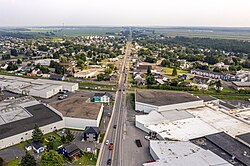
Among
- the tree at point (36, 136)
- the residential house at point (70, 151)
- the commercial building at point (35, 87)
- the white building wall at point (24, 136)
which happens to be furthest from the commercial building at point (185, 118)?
the commercial building at point (35, 87)

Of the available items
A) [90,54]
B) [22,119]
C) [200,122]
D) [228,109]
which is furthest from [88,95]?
[90,54]

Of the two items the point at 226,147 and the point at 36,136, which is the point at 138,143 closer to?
the point at 226,147

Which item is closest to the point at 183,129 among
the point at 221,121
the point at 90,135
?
the point at 221,121

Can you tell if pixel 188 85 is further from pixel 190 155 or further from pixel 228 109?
pixel 190 155

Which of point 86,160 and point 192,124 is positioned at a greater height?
point 192,124

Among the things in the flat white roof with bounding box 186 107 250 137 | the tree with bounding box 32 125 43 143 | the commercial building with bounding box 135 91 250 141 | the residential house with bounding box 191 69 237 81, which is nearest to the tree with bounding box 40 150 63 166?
the tree with bounding box 32 125 43 143
